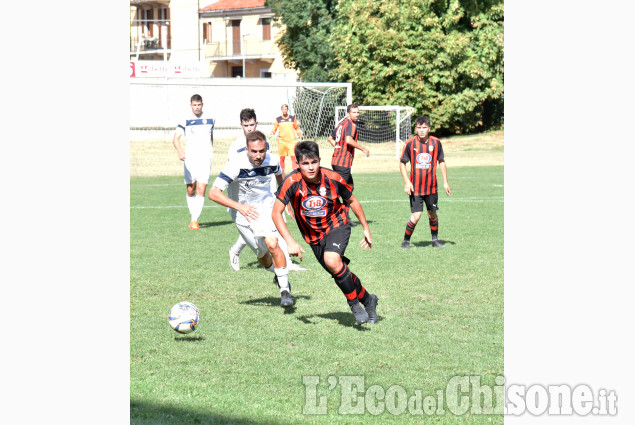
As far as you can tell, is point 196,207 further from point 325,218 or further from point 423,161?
point 325,218

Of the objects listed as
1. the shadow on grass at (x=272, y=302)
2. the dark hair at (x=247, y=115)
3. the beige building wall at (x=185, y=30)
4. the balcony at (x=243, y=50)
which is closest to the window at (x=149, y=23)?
the beige building wall at (x=185, y=30)

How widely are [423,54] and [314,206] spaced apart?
34421mm

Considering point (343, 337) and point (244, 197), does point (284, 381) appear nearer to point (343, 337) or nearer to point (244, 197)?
point (343, 337)

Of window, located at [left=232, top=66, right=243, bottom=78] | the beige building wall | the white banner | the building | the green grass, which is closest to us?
the green grass

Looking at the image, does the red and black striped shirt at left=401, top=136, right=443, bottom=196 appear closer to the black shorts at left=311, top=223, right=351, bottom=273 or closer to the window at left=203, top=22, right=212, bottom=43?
the black shorts at left=311, top=223, right=351, bottom=273

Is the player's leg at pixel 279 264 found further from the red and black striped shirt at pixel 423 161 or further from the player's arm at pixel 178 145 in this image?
the player's arm at pixel 178 145

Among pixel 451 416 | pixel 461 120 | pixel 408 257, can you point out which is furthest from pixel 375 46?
pixel 451 416

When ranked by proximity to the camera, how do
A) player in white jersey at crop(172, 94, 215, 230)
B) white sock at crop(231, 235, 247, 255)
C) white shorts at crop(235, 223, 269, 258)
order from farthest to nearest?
→ player in white jersey at crop(172, 94, 215, 230), white sock at crop(231, 235, 247, 255), white shorts at crop(235, 223, 269, 258)

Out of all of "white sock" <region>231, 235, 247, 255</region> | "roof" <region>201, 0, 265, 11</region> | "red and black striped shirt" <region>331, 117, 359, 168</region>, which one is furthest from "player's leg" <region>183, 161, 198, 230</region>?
"roof" <region>201, 0, 265, 11</region>

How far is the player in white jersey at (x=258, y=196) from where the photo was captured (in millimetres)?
8008

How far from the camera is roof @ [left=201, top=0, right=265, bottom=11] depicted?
61.3 meters

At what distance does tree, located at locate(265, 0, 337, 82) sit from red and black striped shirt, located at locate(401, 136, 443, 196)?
109 feet

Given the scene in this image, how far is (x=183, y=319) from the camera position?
6816 millimetres

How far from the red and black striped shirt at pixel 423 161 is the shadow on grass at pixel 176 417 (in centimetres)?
744
